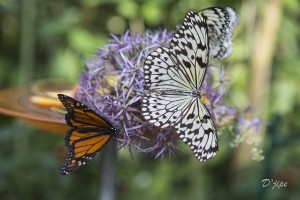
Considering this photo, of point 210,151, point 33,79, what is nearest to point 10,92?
point 210,151

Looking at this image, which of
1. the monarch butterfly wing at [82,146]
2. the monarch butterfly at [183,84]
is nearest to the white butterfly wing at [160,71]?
the monarch butterfly at [183,84]

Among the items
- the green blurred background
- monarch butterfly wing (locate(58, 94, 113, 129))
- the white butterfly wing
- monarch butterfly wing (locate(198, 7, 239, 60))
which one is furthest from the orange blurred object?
the green blurred background

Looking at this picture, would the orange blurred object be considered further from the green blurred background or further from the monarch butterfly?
the green blurred background

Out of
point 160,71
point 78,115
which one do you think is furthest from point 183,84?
point 78,115

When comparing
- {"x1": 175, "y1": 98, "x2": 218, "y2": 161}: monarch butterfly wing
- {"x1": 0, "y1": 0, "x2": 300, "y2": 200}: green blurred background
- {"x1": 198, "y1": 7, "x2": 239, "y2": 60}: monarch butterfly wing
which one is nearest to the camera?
{"x1": 175, "y1": 98, "x2": 218, "y2": 161}: monarch butterfly wing

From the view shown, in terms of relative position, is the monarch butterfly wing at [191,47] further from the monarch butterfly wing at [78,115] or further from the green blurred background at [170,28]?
the green blurred background at [170,28]
